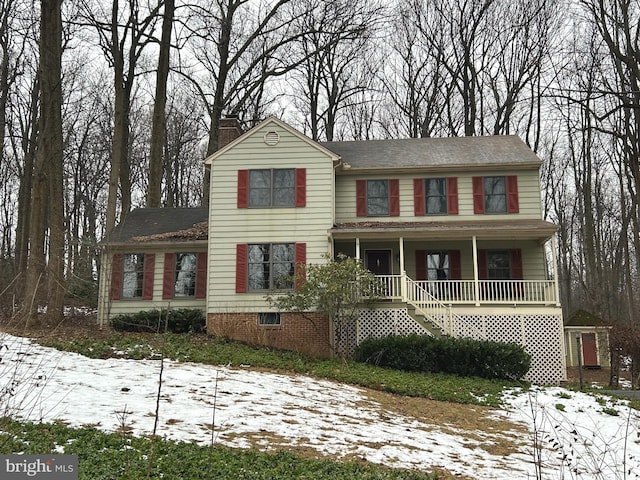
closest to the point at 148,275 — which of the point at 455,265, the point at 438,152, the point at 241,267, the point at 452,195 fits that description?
the point at 241,267

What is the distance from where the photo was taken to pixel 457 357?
15.4 meters

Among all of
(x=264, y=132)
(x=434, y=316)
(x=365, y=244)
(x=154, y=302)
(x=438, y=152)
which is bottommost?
(x=434, y=316)

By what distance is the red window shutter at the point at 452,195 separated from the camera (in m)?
19.8

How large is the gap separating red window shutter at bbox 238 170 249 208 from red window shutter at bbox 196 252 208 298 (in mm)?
2366

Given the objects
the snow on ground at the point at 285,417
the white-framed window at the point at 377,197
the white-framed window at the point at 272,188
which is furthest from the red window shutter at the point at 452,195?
the snow on ground at the point at 285,417

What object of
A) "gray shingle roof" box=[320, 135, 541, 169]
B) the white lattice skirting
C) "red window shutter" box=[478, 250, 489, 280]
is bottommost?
the white lattice skirting

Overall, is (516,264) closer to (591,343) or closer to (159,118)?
(591,343)

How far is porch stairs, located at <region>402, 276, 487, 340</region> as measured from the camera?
1709cm

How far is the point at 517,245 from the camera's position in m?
19.7

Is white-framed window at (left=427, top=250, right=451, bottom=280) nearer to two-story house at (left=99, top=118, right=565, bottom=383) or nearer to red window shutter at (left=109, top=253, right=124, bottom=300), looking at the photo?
two-story house at (left=99, top=118, right=565, bottom=383)

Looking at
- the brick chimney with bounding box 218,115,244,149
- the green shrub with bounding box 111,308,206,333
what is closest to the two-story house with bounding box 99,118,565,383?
Result: the green shrub with bounding box 111,308,206,333

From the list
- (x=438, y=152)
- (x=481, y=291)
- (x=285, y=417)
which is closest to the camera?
(x=285, y=417)

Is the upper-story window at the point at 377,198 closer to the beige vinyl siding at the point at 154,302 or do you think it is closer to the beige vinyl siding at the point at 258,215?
the beige vinyl siding at the point at 258,215

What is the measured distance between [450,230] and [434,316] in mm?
2590
